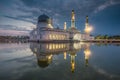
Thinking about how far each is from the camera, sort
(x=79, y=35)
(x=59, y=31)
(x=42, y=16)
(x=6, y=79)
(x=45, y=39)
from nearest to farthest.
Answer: (x=6, y=79)
(x=45, y=39)
(x=42, y=16)
(x=59, y=31)
(x=79, y=35)

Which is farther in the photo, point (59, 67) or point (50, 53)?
point (50, 53)

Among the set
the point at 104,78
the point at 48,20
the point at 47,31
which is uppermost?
the point at 48,20

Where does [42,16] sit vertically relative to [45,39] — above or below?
above

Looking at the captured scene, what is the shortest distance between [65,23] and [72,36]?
2305 cm

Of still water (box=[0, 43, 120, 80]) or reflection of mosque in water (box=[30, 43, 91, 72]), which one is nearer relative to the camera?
still water (box=[0, 43, 120, 80])

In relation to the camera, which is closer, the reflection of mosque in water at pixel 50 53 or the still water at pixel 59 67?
the still water at pixel 59 67

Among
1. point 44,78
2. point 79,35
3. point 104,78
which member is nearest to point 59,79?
point 44,78

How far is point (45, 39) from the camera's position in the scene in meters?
91.7

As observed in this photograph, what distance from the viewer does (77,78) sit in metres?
9.76

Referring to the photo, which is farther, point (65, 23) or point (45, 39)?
point (65, 23)

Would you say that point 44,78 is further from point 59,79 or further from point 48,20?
point 48,20

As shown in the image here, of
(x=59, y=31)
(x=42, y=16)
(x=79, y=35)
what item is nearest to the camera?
(x=42, y=16)

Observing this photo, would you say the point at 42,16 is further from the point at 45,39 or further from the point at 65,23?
the point at 65,23

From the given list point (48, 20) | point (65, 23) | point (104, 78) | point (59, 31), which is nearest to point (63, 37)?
point (59, 31)
